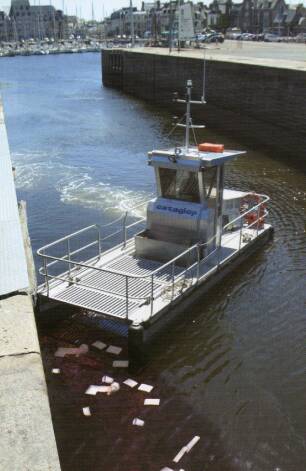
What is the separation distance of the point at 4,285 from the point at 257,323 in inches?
243

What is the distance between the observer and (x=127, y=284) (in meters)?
10.5

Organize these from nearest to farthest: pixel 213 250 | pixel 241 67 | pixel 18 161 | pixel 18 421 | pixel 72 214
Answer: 1. pixel 18 421
2. pixel 213 250
3. pixel 72 214
4. pixel 18 161
5. pixel 241 67

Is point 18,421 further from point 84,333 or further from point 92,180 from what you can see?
point 92,180

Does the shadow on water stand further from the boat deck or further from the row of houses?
the row of houses

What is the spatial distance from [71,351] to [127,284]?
2.05 meters

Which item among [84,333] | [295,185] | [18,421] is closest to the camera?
[18,421]

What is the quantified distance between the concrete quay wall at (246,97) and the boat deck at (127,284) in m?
19.0

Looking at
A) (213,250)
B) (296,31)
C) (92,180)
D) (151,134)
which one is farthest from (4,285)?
(296,31)

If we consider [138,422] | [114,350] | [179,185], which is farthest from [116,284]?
[138,422]

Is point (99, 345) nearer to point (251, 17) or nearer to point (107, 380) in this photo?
point (107, 380)

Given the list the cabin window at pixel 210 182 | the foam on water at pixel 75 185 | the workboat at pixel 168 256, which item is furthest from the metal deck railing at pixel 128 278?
the foam on water at pixel 75 185

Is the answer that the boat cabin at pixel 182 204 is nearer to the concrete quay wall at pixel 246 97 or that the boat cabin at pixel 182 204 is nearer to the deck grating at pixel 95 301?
the deck grating at pixel 95 301

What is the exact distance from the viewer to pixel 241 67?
1729 inches

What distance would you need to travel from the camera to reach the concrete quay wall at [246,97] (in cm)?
3494
